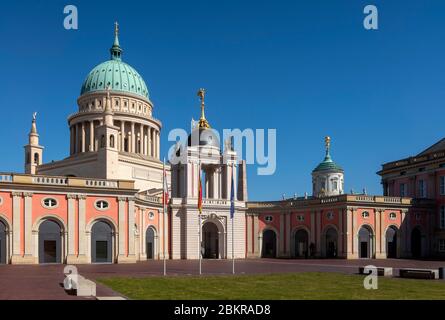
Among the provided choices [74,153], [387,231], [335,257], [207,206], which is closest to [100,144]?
[207,206]

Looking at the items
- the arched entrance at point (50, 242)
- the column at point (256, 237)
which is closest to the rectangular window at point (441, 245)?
the column at point (256, 237)

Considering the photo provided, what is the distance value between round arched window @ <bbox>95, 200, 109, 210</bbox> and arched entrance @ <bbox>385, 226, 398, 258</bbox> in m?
36.8

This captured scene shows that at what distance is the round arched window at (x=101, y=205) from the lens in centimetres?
5641

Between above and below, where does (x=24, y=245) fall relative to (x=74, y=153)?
below

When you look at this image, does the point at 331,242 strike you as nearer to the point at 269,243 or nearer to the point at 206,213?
the point at 269,243

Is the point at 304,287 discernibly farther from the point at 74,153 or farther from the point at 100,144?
the point at 74,153

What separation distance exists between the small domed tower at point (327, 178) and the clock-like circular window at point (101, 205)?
51319 millimetres

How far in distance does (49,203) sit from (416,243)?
1876 inches

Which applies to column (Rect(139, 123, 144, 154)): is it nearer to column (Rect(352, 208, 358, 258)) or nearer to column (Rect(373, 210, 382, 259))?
column (Rect(352, 208, 358, 258))

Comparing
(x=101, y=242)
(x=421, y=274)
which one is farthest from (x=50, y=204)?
(x=421, y=274)
